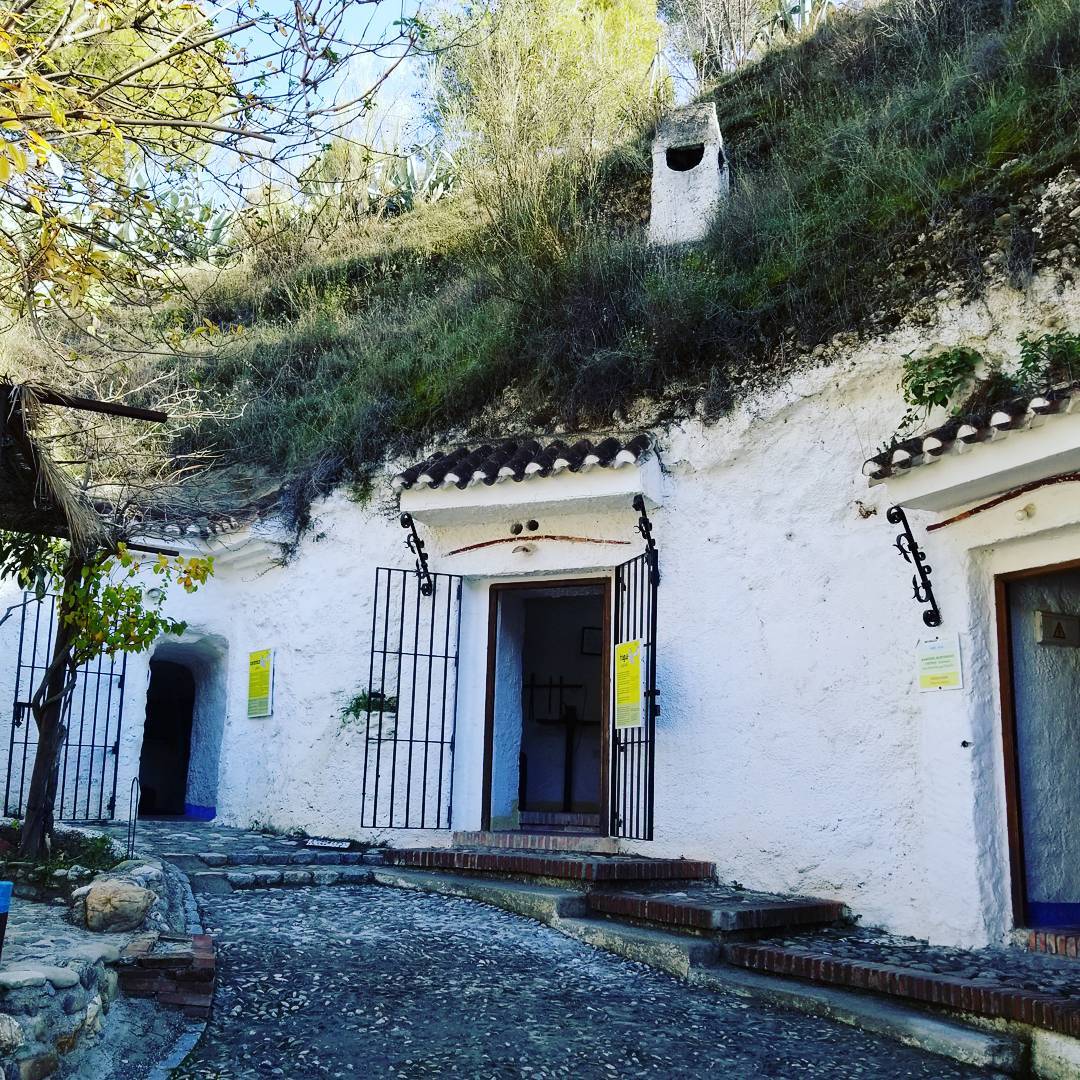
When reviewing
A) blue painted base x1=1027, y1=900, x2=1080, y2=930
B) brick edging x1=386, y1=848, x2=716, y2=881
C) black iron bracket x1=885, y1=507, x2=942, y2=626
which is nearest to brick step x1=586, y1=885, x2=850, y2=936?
brick edging x1=386, y1=848, x2=716, y2=881

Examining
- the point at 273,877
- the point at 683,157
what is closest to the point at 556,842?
the point at 273,877

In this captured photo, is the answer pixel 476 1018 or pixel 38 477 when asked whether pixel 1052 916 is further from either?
pixel 38 477

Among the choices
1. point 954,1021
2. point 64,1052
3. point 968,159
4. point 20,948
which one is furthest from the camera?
point 968,159

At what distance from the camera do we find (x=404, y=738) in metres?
8.51

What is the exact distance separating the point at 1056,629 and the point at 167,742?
436 inches

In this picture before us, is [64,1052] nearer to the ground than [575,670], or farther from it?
nearer to the ground

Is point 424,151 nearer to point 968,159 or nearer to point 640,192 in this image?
point 640,192

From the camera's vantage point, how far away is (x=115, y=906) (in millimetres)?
4961

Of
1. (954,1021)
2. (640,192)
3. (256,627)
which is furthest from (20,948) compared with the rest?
(640,192)

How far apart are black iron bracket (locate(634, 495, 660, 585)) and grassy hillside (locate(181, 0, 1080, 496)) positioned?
85 centimetres

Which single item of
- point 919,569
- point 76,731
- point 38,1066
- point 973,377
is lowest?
point 38,1066

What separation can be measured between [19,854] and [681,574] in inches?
180

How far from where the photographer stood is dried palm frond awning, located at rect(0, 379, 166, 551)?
4.91m

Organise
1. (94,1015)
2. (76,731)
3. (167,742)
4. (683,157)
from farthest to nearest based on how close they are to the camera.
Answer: (167,742)
(683,157)
(76,731)
(94,1015)
